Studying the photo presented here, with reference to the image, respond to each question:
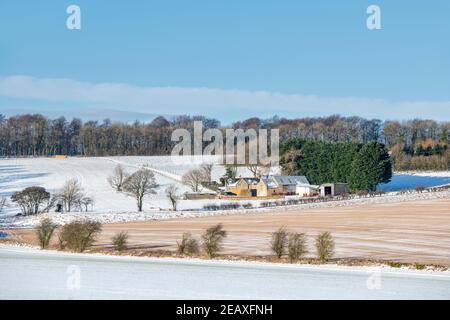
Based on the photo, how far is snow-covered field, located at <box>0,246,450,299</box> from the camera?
1786 cm

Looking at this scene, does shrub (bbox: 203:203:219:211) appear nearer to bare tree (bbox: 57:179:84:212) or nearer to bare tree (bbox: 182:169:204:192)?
bare tree (bbox: 57:179:84:212)

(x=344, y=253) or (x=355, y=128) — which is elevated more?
(x=355, y=128)

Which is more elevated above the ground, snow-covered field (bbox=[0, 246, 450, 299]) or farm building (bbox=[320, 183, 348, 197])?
snow-covered field (bbox=[0, 246, 450, 299])

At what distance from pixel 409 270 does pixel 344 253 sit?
20.9 ft

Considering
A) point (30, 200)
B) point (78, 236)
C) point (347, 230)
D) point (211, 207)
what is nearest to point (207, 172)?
point (211, 207)

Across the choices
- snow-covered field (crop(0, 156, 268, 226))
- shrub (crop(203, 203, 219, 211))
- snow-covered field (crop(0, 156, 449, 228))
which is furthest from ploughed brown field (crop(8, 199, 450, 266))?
snow-covered field (crop(0, 156, 268, 226))

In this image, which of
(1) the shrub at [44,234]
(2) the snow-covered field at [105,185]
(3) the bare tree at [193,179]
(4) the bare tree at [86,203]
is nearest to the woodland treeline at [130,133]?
(2) the snow-covered field at [105,185]

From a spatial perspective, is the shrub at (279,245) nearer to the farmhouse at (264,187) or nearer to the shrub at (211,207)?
the shrub at (211,207)

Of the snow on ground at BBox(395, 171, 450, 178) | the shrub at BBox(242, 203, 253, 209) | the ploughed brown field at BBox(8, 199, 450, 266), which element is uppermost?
the snow on ground at BBox(395, 171, 450, 178)

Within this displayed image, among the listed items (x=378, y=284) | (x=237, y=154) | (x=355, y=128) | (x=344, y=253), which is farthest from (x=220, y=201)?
(x=355, y=128)

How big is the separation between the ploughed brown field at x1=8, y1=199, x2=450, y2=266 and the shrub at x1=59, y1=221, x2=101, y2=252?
98.1 inches
